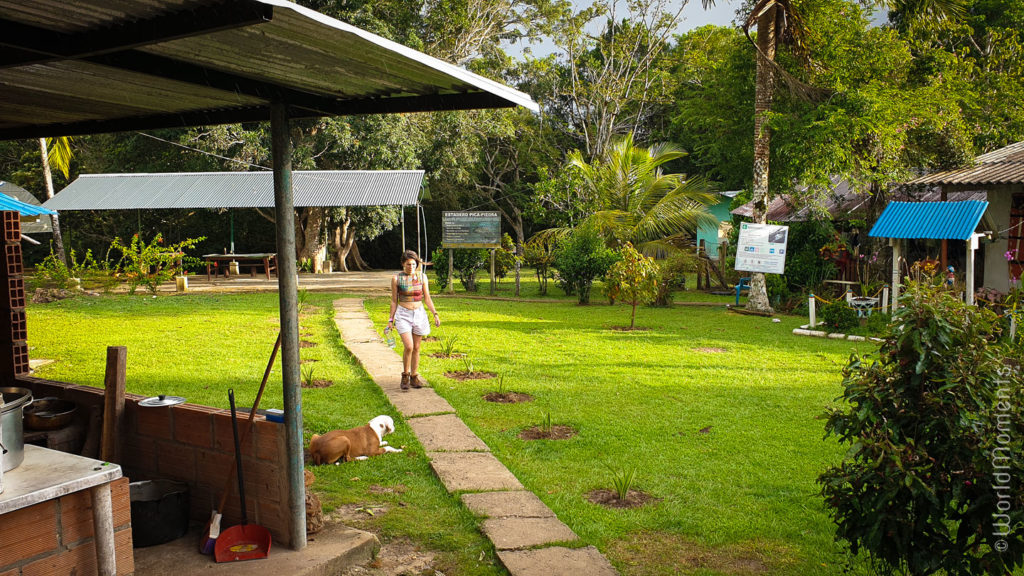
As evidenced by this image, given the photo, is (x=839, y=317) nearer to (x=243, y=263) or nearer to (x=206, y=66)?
(x=206, y=66)

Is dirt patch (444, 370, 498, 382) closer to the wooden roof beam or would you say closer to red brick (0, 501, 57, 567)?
red brick (0, 501, 57, 567)

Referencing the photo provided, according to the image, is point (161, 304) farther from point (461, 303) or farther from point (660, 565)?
point (660, 565)

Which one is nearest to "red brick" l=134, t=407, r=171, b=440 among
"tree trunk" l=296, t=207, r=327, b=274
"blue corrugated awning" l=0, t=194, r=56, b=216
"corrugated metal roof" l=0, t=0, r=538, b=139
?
"corrugated metal roof" l=0, t=0, r=538, b=139

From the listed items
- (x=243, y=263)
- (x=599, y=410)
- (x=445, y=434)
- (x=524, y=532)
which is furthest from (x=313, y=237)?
(x=524, y=532)

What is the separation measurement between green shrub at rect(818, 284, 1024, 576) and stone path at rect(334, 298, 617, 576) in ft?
4.45

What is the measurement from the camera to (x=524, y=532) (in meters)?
4.22

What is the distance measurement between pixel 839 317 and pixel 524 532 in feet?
32.4

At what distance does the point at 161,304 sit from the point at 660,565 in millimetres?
14786

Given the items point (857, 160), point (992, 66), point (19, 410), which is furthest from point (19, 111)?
point (992, 66)

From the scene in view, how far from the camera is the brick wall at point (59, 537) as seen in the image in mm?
2865

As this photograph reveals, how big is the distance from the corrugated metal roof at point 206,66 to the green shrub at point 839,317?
10494 millimetres

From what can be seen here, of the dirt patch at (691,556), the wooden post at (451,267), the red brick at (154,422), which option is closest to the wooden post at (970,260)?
the dirt patch at (691,556)

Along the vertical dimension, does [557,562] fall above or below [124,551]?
below

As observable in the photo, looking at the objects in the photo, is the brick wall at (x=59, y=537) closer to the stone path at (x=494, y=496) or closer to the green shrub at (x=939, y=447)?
the stone path at (x=494, y=496)
